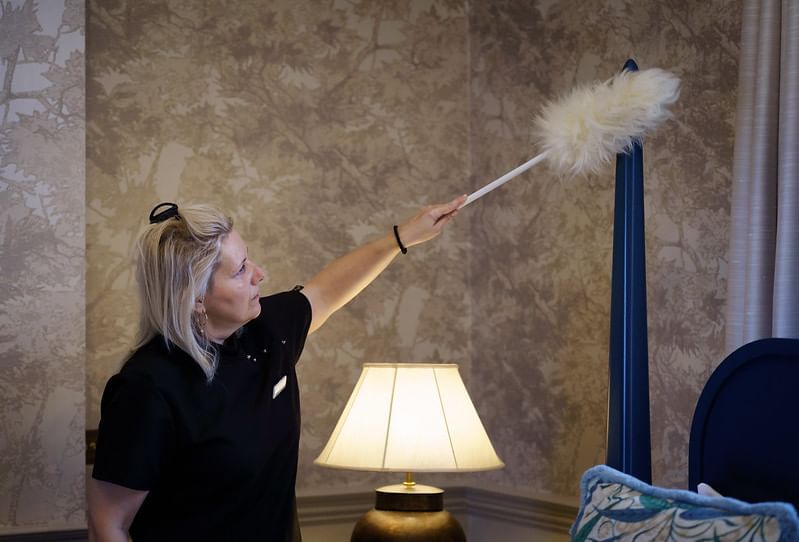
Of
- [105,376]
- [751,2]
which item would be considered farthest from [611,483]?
[105,376]

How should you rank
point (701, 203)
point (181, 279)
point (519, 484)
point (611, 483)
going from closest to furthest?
point (611, 483)
point (181, 279)
point (701, 203)
point (519, 484)

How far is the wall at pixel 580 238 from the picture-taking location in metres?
2.59

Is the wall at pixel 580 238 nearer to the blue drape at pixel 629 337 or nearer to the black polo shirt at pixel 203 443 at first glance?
the blue drape at pixel 629 337

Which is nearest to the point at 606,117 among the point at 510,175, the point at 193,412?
the point at 510,175

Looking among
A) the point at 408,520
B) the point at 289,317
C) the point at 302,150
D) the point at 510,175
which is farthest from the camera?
the point at 302,150

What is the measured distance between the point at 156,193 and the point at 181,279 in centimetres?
93

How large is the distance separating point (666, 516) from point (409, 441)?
0.86 meters

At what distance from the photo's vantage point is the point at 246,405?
6.84 ft

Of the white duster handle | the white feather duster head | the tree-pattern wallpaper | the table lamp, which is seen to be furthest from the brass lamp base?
the white feather duster head

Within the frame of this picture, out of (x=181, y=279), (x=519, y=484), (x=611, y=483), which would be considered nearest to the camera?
(x=611, y=483)

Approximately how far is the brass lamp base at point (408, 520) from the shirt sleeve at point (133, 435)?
65 centimetres

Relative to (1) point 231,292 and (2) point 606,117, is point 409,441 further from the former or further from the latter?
(2) point 606,117

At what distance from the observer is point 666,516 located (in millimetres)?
1622

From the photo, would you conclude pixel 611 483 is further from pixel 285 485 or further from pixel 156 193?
pixel 156 193
